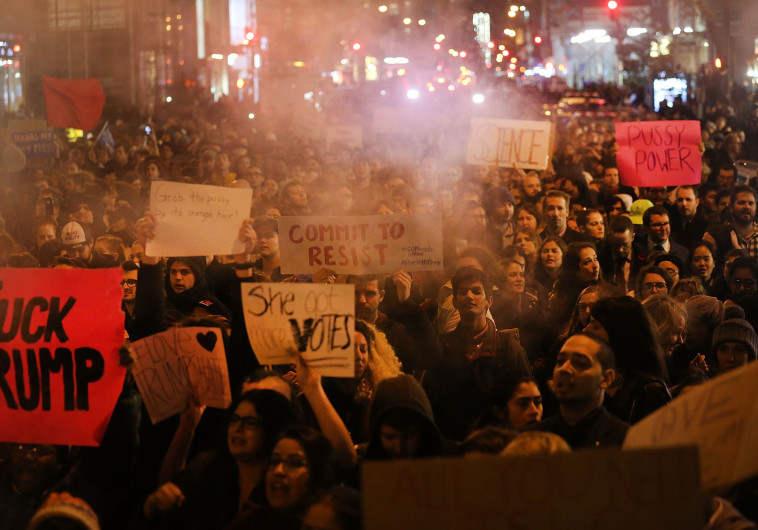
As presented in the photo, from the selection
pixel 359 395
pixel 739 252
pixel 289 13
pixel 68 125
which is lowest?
pixel 359 395

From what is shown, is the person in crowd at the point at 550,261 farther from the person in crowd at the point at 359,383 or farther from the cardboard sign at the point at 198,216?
the person in crowd at the point at 359,383

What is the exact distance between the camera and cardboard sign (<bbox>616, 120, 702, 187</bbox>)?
9.26 m

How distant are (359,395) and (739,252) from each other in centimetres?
303

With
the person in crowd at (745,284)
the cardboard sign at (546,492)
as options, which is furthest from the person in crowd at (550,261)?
the cardboard sign at (546,492)

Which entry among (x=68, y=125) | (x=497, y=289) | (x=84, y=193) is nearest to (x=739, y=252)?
(x=497, y=289)

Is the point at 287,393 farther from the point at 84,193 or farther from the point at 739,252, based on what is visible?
the point at 84,193

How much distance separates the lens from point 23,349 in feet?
13.5

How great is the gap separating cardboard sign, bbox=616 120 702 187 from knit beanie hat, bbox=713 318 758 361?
15.4 feet

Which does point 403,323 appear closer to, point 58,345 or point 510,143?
point 58,345

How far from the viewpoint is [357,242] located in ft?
18.6

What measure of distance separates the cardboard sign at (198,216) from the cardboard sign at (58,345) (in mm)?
1725

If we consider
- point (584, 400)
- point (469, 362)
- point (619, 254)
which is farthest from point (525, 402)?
point (619, 254)

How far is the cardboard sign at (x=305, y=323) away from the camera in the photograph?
13.4ft

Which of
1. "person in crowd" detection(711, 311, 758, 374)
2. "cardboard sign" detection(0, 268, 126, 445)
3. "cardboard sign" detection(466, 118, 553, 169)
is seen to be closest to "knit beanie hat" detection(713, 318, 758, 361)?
"person in crowd" detection(711, 311, 758, 374)
